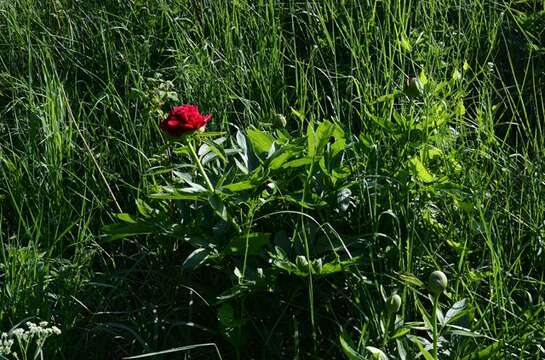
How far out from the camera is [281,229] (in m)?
2.34

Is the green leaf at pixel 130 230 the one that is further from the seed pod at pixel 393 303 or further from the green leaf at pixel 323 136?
the seed pod at pixel 393 303

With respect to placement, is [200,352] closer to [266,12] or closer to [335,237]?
[335,237]

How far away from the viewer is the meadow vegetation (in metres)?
2.09

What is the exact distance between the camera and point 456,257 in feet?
7.41

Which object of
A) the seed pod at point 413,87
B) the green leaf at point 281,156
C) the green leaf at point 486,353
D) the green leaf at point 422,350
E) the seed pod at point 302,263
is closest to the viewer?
the green leaf at point 422,350

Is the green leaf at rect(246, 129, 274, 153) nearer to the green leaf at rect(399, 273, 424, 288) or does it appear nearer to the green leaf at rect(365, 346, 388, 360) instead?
the green leaf at rect(399, 273, 424, 288)

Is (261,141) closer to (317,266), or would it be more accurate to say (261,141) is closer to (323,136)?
(323,136)

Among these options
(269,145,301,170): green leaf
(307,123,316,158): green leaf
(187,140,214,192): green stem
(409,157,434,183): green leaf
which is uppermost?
(307,123,316,158): green leaf

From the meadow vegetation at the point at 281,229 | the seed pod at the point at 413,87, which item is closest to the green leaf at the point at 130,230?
the meadow vegetation at the point at 281,229

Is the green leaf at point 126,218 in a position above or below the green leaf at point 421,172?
below

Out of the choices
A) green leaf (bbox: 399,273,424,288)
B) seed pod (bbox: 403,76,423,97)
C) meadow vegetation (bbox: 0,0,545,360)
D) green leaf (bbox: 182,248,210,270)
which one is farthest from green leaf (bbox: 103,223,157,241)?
seed pod (bbox: 403,76,423,97)

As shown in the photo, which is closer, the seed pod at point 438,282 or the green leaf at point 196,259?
the seed pod at point 438,282

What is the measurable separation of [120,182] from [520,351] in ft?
4.31

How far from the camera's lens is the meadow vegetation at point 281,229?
209cm
